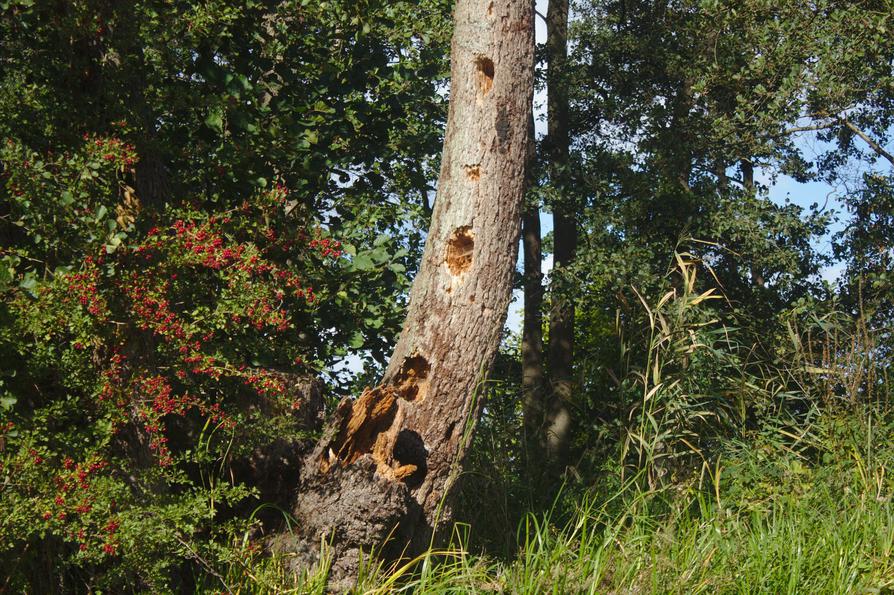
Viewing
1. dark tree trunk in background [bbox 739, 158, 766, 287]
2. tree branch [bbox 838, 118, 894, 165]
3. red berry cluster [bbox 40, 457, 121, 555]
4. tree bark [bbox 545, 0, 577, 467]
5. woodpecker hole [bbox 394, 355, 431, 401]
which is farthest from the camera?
tree bark [bbox 545, 0, 577, 467]

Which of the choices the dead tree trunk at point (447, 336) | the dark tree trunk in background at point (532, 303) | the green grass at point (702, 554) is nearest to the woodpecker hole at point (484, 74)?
the dead tree trunk at point (447, 336)

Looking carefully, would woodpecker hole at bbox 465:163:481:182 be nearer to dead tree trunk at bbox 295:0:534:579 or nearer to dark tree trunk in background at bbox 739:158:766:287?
dead tree trunk at bbox 295:0:534:579

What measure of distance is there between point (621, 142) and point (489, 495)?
23.8 feet

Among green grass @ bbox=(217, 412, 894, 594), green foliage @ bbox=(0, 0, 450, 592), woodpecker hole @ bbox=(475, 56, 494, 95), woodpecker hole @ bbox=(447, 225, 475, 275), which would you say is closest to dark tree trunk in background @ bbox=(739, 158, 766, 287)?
green foliage @ bbox=(0, 0, 450, 592)

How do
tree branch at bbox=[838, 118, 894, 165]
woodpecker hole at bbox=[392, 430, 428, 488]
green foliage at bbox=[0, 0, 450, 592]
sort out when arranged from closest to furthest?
1. green foliage at bbox=[0, 0, 450, 592]
2. woodpecker hole at bbox=[392, 430, 428, 488]
3. tree branch at bbox=[838, 118, 894, 165]

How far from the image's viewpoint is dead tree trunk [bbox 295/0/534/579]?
478 centimetres

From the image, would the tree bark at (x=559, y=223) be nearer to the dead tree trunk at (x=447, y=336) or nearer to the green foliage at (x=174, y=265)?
the green foliage at (x=174, y=265)

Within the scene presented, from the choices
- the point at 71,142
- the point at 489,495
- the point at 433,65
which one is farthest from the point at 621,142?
the point at 71,142

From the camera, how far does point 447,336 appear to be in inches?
201

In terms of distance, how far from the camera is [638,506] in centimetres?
548

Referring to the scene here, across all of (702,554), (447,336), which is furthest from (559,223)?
(702,554)

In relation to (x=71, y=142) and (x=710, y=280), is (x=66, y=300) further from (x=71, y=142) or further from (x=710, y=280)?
(x=710, y=280)

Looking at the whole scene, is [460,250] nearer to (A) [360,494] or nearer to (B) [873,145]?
(A) [360,494]

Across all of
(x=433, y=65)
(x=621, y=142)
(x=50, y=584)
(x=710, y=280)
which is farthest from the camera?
(x=621, y=142)
